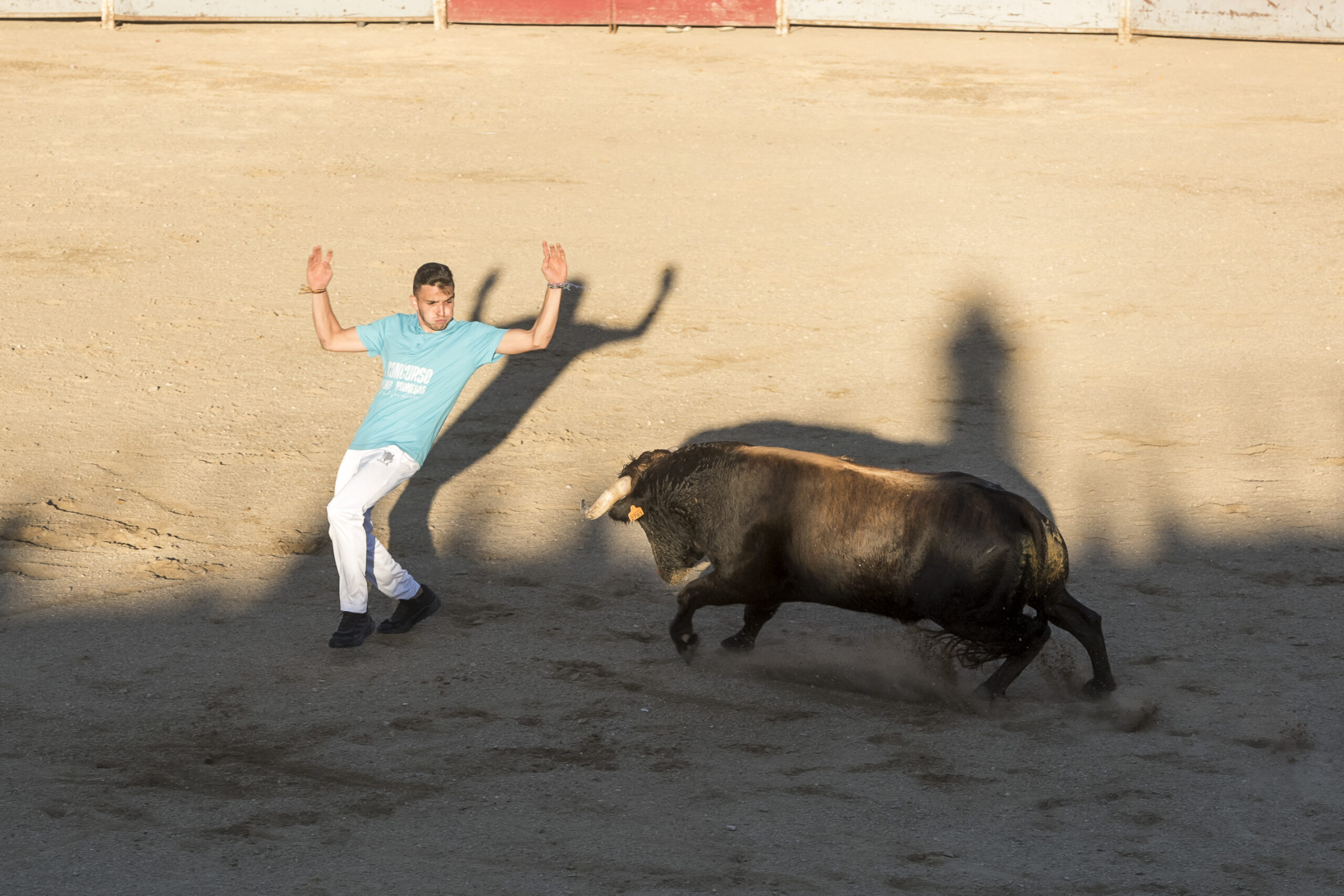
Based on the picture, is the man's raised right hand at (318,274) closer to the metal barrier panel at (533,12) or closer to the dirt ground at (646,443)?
the dirt ground at (646,443)

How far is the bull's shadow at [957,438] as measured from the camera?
8773mm

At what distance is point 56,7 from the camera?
1942cm

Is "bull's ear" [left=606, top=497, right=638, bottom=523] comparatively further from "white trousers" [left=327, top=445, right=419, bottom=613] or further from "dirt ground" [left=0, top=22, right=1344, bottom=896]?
"white trousers" [left=327, top=445, right=419, bottom=613]

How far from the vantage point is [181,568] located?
24.7 ft

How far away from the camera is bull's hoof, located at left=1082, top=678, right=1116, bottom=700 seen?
617 centimetres

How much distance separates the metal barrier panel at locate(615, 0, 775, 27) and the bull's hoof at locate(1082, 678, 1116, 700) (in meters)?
15.1

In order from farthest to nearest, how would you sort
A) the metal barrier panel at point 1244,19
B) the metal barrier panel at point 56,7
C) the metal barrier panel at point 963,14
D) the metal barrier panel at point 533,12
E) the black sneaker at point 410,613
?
1. the metal barrier panel at point 963,14
2. the metal barrier panel at point 533,12
3. the metal barrier panel at point 56,7
4. the metal barrier panel at point 1244,19
5. the black sneaker at point 410,613

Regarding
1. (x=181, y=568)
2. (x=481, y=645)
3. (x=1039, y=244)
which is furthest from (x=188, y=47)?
(x=481, y=645)

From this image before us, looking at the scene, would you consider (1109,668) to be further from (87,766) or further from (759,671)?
(87,766)

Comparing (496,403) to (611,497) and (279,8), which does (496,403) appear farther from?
(279,8)

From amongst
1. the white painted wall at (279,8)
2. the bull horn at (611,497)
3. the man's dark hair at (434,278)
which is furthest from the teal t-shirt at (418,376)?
the white painted wall at (279,8)

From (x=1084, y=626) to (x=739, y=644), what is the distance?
1480 millimetres

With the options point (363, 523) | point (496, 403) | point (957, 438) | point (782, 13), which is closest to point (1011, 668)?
point (363, 523)

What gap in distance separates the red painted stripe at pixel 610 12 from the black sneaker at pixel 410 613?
14180 mm
